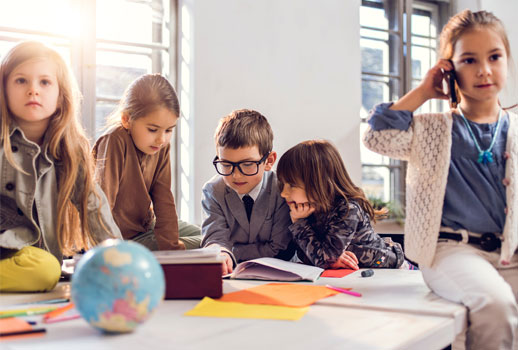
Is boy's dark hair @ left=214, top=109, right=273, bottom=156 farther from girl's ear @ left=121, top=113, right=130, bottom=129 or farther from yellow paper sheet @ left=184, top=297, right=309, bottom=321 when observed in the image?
yellow paper sheet @ left=184, top=297, right=309, bottom=321

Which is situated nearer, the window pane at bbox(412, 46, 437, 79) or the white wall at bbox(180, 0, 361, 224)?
the white wall at bbox(180, 0, 361, 224)

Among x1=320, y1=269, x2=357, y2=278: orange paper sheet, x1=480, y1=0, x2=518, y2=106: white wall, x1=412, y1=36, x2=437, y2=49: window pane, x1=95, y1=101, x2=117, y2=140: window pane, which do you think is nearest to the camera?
x1=320, y1=269, x2=357, y2=278: orange paper sheet

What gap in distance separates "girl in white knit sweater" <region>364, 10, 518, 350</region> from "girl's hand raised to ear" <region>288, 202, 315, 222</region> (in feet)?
1.55

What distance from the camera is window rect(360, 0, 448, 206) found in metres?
5.09

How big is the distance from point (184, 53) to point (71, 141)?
7.74 ft

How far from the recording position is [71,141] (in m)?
1.70

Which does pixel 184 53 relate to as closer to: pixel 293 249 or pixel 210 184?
pixel 210 184

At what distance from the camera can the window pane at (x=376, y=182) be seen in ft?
16.6

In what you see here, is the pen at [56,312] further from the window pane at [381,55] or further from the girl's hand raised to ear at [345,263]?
the window pane at [381,55]

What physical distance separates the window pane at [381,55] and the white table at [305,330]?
4103 millimetres

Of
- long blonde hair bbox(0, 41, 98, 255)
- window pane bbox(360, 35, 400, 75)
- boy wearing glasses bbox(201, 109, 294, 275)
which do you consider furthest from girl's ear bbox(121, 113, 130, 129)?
window pane bbox(360, 35, 400, 75)

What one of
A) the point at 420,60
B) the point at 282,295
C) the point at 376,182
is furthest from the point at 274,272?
the point at 420,60

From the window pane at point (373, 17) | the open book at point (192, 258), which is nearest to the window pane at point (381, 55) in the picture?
the window pane at point (373, 17)

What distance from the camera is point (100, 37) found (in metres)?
3.76
